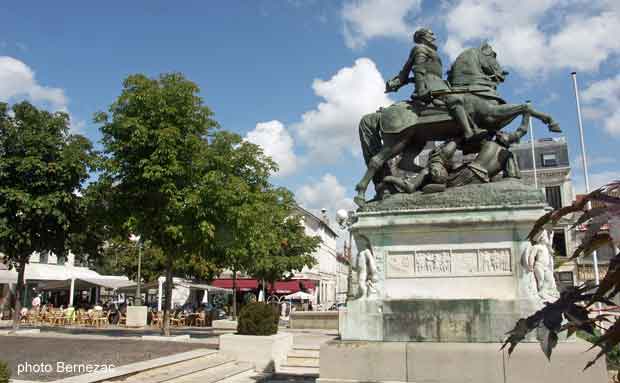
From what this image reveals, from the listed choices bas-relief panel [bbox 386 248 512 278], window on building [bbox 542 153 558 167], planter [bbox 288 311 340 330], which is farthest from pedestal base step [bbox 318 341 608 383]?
window on building [bbox 542 153 558 167]

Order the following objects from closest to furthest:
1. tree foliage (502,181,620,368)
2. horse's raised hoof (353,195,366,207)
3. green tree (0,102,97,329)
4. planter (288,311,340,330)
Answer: tree foliage (502,181,620,368)
horse's raised hoof (353,195,366,207)
green tree (0,102,97,329)
planter (288,311,340,330)

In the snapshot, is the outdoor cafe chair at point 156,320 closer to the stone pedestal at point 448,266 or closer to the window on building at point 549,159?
the stone pedestal at point 448,266

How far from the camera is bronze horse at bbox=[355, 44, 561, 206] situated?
8.70 metres

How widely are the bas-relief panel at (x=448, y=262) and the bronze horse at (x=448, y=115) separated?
1316mm

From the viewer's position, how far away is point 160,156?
16672 mm

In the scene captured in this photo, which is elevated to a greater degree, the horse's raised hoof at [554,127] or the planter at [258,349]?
the horse's raised hoof at [554,127]

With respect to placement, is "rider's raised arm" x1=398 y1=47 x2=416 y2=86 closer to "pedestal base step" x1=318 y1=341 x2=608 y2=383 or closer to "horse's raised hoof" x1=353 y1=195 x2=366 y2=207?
"horse's raised hoof" x1=353 y1=195 x2=366 y2=207

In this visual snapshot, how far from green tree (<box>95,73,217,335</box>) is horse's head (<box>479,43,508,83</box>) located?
10.2 metres

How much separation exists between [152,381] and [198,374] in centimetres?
169

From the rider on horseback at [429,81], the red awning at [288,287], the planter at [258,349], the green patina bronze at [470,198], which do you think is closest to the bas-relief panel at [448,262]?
the green patina bronze at [470,198]

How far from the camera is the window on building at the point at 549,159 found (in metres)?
51.1

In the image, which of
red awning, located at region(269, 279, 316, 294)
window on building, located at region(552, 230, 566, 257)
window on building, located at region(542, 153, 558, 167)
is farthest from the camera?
red awning, located at region(269, 279, 316, 294)

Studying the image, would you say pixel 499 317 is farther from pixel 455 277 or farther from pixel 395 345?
pixel 395 345

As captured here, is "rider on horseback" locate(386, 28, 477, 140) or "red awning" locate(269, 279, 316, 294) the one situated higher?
"rider on horseback" locate(386, 28, 477, 140)
